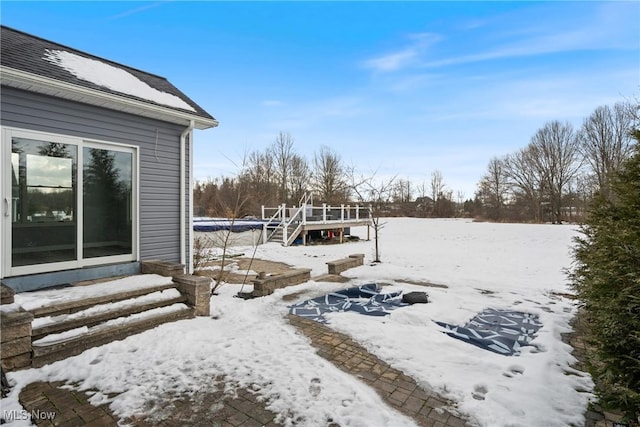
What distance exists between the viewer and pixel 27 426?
209 centimetres

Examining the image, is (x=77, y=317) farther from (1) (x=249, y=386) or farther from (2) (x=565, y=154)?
Answer: (2) (x=565, y=154)

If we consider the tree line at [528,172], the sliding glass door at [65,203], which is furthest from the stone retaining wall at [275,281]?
the tree line at [528,172]

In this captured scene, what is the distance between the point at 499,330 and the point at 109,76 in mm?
7153

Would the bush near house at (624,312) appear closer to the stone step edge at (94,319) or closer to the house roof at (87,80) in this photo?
the stone step edge at (94,319)

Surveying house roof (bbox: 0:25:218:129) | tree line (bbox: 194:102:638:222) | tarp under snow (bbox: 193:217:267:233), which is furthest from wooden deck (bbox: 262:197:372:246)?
tree line (bbox: 194:102:638:222)

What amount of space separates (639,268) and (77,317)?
488 cm

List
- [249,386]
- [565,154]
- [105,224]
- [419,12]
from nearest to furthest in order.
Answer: [249,386] < [105,224] < [419,12] < [565,154]

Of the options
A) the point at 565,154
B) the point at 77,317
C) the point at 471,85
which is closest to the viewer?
the point at 77,317

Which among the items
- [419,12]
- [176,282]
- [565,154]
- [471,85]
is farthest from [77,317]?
[565,154]

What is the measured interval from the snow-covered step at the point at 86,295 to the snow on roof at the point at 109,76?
9.62 ft

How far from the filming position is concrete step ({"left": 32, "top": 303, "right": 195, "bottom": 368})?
290cm

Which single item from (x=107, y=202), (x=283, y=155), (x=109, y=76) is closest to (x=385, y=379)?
(x=107, y=202)

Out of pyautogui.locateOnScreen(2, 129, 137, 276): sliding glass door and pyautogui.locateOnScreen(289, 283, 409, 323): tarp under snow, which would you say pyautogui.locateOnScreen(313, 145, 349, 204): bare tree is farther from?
pyautogui.locateOnScreen(2, 129, 137, 276): sliding glass door

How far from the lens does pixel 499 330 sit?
407 centimetres
